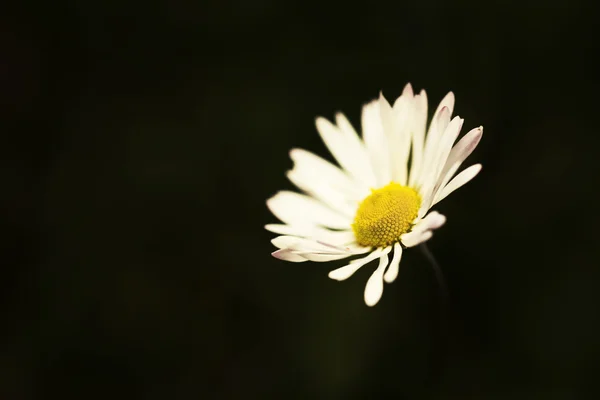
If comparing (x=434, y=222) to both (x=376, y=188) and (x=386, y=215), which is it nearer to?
(x=386, y=215)

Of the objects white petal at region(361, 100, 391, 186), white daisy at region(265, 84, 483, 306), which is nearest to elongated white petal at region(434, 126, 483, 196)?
white daisy at region(265, 84, 483, 306)

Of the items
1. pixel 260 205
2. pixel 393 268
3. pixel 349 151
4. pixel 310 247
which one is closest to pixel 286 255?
pixel 310 247

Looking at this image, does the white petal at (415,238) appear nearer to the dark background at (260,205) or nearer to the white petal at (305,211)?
the white petal at (305,211)

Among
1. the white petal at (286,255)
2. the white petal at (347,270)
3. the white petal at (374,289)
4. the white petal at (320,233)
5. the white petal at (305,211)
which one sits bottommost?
the white petal at (374,289)

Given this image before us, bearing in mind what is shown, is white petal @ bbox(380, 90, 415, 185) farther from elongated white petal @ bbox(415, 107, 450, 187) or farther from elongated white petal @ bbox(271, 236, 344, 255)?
elongated white petal @ bbox(271, 236, 344, 255)

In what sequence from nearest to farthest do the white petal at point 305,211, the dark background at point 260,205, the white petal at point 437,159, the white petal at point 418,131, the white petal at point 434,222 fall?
the white petal at point 434,222
the white petal at point 437,159
the white petal at point 418,131
the white petal at point 305,211
the dark background at point 260,205

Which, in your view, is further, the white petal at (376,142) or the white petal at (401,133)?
the white petal at (376,142)

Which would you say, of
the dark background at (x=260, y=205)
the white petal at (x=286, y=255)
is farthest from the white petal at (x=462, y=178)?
the dark background at (x=260, y=205)
